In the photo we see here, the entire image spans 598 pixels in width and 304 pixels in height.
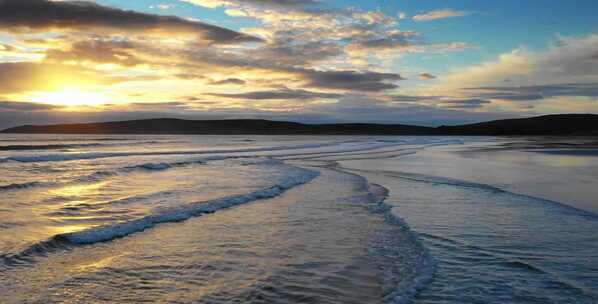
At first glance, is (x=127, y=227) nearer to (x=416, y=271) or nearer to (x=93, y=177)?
(x=416, y=271)

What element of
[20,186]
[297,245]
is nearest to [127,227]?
[297,245]

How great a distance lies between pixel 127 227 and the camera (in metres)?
8.41

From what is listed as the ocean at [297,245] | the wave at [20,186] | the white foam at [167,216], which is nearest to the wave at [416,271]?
the ocean at [297,245]

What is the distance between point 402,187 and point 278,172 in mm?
6349

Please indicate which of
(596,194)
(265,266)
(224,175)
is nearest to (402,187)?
(596,194)

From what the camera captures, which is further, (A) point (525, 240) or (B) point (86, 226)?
(B) point (86, 226)

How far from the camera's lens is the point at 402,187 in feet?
47.9

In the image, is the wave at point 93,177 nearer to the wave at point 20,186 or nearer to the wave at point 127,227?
the wave at point 20,186

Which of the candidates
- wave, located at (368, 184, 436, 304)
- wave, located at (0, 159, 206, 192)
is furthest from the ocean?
wave, located at (0, 159, 206, 192)

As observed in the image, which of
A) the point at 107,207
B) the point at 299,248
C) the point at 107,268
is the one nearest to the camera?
the point at 107,268

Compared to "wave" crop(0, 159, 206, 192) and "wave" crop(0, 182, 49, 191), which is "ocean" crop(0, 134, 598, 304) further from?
"wave" crop(0, 159, 206, 192)

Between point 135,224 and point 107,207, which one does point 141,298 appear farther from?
point 107,207

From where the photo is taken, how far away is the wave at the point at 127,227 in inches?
263

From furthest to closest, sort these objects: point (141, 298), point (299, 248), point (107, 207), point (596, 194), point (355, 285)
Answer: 1. point (596, 194)
2. point (107, 207)
3. point (299, 248)
4. point (355, 285)
5. point (141, 298)
